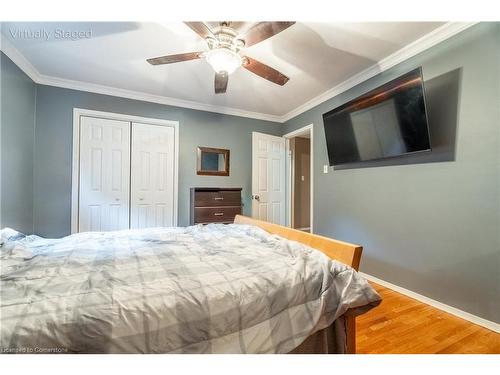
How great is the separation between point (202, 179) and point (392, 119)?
8.79 feet

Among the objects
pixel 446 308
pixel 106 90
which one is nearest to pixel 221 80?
pixel 106 90

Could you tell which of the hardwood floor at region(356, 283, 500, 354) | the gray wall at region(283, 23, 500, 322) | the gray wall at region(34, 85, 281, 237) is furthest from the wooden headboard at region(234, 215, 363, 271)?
the gray wall at region(34, 85, 281, 237)

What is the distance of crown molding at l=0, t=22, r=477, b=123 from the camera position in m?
1.93

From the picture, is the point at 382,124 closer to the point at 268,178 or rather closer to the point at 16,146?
the point at 268,178

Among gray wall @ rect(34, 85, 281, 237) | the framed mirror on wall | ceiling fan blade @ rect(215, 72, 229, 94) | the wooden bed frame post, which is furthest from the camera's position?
the framed mirror on wall

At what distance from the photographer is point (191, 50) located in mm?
2166

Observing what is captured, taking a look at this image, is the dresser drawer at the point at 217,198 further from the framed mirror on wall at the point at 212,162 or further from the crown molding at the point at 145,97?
the crown molding at the point at 145,97

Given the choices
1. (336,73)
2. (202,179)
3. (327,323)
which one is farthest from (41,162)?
(336,73)

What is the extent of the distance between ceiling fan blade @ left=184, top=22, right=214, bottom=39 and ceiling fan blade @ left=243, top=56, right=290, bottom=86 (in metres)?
0.35

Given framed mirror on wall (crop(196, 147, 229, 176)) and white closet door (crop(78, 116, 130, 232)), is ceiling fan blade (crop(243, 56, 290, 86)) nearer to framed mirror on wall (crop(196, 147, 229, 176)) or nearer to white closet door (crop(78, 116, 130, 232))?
framed mirror on wall (crop(196, 147, 229, 176))

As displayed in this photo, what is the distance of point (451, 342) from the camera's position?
4.75 feet

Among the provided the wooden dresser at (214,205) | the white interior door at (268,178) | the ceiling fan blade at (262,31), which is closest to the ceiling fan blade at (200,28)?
the ceiling fan blade at (262,31)

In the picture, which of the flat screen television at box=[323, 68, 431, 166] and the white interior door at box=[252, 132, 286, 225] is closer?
the flat screen television at box=[323, 68, 431, 166]
